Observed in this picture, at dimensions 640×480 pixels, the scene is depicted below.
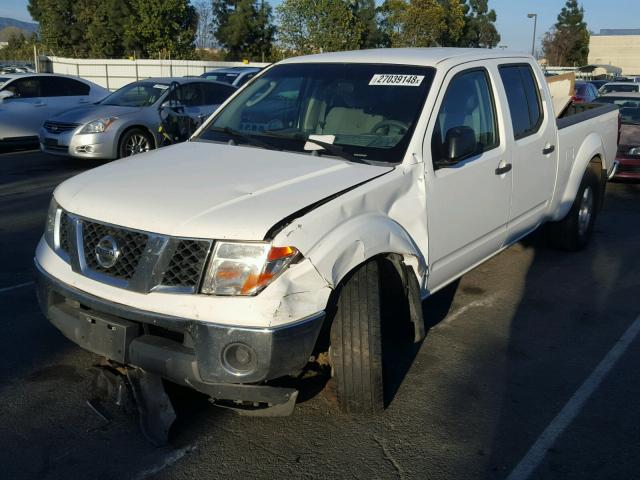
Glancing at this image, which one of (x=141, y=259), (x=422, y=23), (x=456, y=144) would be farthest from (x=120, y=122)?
(x=422, y=23)

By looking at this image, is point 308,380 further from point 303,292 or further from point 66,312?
point 66,312

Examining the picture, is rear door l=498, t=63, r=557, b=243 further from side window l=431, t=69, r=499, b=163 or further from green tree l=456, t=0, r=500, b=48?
green tree l=456, t=0, r=500, b=48

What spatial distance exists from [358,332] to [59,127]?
993 cm

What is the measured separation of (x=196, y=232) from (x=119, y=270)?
0.47 m

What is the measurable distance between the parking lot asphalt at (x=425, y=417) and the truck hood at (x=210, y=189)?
1111mm

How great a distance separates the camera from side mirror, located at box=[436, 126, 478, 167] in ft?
13.2

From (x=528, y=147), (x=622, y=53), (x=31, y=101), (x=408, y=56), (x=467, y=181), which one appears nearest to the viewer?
(x=467, y=181)

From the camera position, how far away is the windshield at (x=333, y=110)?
412 cm

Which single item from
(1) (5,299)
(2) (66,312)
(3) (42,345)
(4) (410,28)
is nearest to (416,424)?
(2) (66,312)

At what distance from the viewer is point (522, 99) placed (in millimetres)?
5406

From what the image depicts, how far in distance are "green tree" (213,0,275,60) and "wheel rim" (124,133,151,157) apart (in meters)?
45.5

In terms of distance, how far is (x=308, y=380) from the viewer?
3852mm

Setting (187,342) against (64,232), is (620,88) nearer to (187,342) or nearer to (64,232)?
(64,232)

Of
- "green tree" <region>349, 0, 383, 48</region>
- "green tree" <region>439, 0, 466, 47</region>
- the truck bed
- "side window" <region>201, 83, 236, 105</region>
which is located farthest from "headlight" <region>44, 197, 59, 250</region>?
"green tree" <region>439, 0, 466, 47</region>
